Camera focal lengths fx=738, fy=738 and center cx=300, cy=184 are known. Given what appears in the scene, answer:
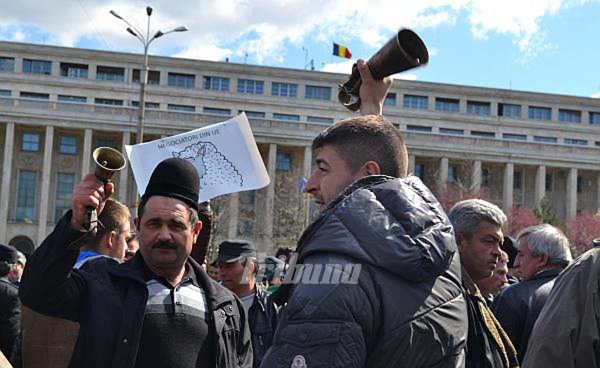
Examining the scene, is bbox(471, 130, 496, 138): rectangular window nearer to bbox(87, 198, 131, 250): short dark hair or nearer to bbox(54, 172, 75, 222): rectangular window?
bbox(54, 172, 75, 222): rectangular window

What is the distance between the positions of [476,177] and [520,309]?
63561mm

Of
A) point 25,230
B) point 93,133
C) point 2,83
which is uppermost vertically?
point 2,83

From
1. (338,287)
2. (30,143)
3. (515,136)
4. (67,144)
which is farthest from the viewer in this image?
(515,136)

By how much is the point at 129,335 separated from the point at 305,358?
5.26 ft

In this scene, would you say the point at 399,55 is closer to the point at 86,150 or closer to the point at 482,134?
the point at 86,150

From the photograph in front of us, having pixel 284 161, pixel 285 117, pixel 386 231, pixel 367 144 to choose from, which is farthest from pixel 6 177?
pixel 386 231

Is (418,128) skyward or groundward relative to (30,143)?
skyward

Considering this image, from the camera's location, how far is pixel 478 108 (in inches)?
3120

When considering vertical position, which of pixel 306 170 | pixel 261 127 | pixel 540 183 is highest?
pixel 261 127

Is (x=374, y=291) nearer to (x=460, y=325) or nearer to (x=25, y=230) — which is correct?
(x=460, y=325)

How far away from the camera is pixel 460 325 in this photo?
223cm

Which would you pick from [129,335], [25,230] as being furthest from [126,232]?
[25,230]

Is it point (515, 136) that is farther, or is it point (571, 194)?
point (515, 136)

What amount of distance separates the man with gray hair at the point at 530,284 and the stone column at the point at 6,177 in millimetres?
63036
